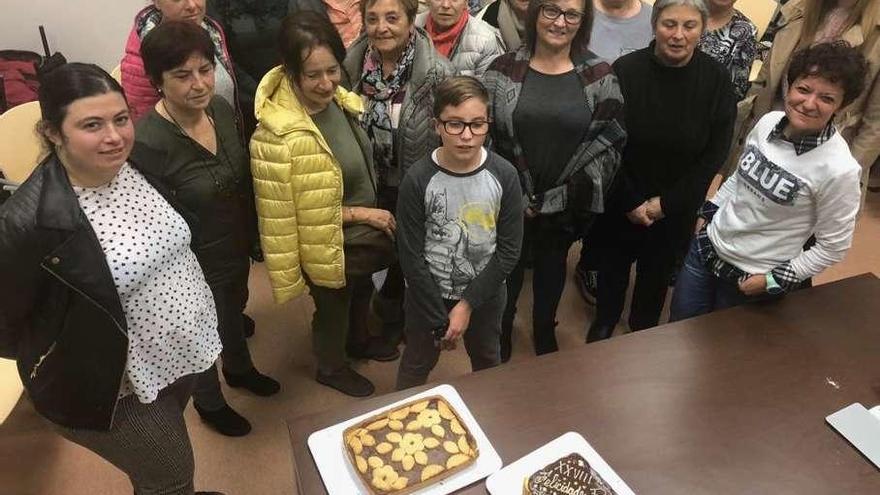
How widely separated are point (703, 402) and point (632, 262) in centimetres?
119

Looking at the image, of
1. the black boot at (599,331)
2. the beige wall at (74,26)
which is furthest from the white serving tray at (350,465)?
the beige wall at (74,26)

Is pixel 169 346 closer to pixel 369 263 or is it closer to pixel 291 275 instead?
pixel 291 275

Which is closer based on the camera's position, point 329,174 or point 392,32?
point 329,174

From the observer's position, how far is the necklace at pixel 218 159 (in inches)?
65.6

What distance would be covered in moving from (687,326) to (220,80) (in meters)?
1.60

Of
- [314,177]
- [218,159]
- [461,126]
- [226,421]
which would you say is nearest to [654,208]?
[461,126]

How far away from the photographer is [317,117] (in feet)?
6.15

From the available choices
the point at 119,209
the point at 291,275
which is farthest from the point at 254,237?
the point at 119,209

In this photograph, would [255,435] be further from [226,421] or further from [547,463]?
[547,463]

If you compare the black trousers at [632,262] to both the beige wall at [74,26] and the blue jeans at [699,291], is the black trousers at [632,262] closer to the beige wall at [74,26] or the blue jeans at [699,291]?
the blue jeans at [699,291]

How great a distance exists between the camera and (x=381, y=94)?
2102mm

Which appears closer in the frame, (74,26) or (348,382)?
(348,382)

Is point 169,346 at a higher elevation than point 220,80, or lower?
lower

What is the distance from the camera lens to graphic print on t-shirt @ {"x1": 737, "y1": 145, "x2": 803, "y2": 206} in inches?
66.6
